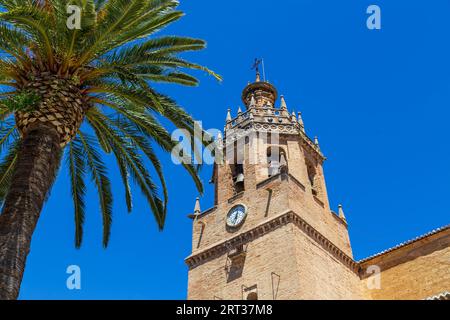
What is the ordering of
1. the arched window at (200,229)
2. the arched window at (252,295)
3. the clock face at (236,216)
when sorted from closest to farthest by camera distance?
the arched window at (252,295)
the clock face at (236,216)
the arched window at (200,229)

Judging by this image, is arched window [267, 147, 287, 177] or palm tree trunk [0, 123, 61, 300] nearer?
palm tree trunk [0, 123, 61, 300]

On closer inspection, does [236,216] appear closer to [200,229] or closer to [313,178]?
[200,229]

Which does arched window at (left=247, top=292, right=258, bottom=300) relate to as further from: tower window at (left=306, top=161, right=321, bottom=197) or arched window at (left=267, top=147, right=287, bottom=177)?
tower window at (left=306, top=161, right=321, bottom=197)

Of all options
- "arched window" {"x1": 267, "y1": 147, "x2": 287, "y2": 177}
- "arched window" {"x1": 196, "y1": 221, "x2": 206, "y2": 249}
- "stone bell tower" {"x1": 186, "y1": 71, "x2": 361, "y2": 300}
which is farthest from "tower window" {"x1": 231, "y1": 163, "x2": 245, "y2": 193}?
"arched window" {"x1": 196, "y1": 221, "x2": 206, "y2": 249}

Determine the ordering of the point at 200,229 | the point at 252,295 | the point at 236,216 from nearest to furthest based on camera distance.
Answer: the point at 252,295 → the point at 236,216 → the point at 200,229

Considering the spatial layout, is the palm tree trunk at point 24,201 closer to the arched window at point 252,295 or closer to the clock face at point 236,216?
the arched window at point 252,295

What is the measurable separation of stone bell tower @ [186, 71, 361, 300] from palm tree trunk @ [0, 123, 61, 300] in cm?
1469

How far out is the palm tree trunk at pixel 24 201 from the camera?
24.4 feet

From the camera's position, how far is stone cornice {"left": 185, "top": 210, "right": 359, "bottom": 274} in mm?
24297

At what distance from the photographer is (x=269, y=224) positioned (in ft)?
80.9

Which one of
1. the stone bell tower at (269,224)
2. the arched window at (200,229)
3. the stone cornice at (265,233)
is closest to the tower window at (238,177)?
the stone bell tower at (269,224)

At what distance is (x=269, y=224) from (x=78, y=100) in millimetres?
15928

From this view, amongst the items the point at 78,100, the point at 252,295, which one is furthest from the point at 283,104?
the point at 78,100

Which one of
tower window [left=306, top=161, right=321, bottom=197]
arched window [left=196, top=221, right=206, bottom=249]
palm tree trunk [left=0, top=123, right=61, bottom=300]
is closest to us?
palm tree trunk [left=0, top=123, right=61, bottom=300]
